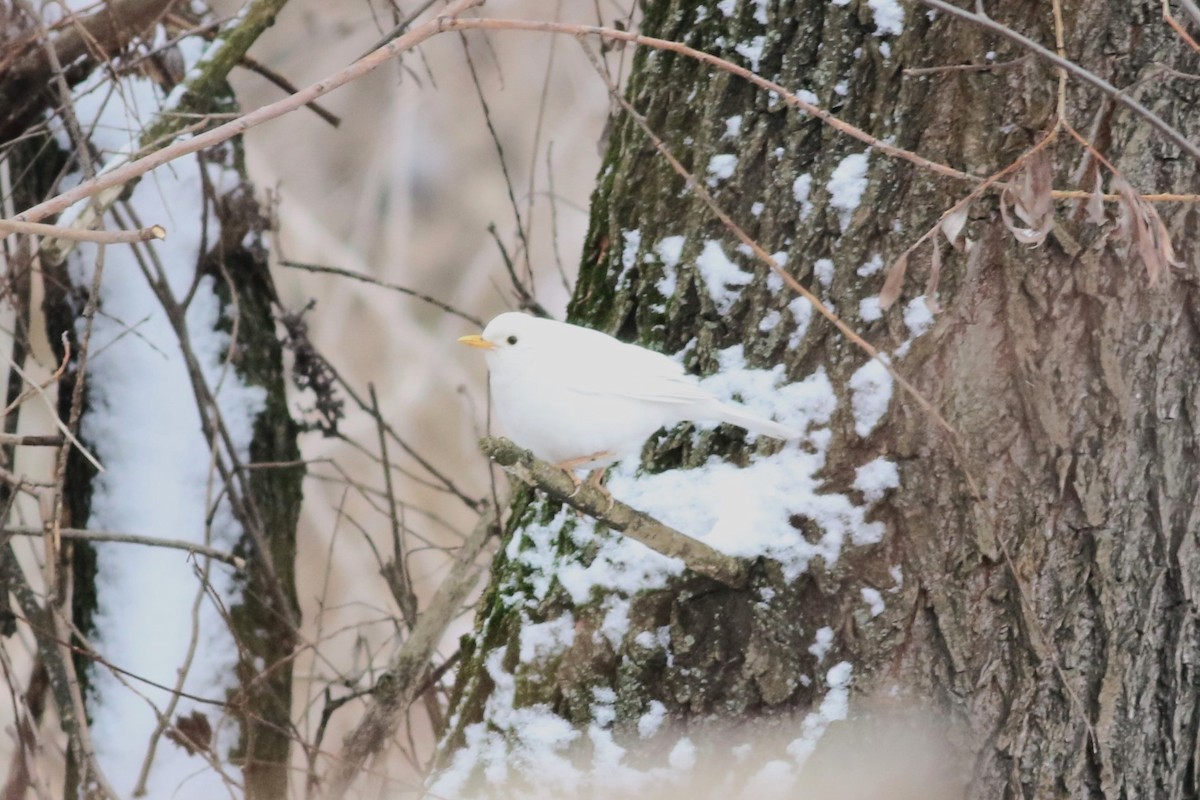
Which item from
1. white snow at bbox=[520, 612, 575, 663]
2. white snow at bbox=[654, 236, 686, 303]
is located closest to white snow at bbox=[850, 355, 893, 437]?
white snow at bbox=[654, 236, 686, 303]

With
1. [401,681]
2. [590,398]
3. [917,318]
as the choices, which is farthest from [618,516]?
[401,681]

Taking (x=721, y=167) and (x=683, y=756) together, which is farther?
(x=721, y=167)

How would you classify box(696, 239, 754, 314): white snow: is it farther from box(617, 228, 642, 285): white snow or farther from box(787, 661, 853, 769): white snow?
box(787, 661, 853, 769): white snow

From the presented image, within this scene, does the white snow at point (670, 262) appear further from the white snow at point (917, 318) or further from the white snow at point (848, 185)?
the white snow at point (917, 318)

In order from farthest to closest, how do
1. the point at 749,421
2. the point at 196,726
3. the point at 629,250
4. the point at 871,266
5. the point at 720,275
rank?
the point at 196,726 < the point at 629,250 < the point at 720,275 < the point at 871,266 < the point at 749,421

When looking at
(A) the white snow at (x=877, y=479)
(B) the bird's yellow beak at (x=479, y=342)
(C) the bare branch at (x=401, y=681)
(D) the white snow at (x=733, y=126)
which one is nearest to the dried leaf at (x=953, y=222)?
(A) the white snow at (x=877, y=479)

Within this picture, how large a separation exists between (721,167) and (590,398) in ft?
1.58

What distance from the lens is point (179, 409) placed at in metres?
2.90

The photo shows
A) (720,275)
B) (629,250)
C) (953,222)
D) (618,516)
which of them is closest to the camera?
(953,222)

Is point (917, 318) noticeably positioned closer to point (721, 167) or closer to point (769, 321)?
point (769, 321)

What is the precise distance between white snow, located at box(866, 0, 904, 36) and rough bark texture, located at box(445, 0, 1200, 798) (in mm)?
43

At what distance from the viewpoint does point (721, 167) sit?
1.94 m

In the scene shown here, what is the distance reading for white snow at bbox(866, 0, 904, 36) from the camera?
1.85m

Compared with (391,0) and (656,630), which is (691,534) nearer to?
(656,630)
